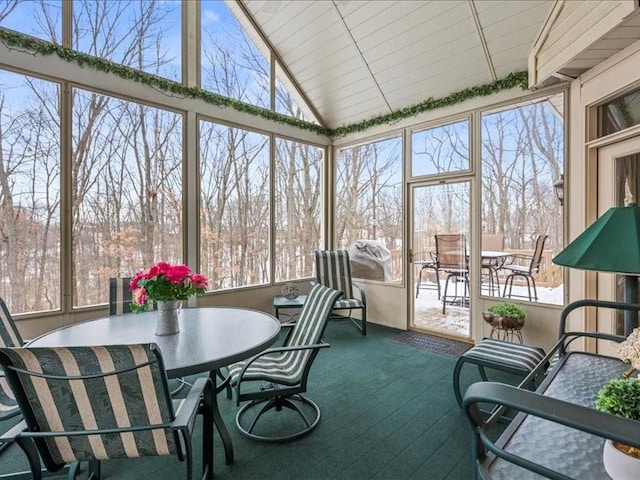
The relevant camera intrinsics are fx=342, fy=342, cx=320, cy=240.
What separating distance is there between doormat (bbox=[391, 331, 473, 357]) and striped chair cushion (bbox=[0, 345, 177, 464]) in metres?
3.14

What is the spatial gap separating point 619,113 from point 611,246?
2041 millimetres

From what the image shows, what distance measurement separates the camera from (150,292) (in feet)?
6.73

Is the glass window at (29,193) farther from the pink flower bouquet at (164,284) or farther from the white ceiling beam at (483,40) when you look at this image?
the white ceiling beam at (483,40)

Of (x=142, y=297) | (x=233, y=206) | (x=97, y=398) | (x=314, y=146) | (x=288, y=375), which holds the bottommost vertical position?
(x=288, y=375)

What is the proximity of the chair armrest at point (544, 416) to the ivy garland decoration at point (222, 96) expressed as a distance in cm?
371

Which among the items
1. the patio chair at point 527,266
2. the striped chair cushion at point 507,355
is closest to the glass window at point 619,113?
the patio chair at point 527,266

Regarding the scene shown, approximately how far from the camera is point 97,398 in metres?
1.34

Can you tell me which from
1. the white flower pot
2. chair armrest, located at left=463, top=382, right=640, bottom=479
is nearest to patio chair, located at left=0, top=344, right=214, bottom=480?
chair armrest, located at left=463, top=382, right=640, bottom=479

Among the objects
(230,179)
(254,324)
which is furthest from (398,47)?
(254,324)

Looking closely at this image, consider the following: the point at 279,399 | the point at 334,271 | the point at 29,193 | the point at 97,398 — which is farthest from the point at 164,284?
the point at 334,271

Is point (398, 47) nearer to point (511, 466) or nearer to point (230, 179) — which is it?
point (230, 179)

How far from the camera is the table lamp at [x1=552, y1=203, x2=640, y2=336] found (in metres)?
1.40

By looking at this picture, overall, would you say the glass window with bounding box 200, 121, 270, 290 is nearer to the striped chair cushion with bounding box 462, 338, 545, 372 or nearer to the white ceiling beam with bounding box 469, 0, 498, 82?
the white ceiling beam with bounding box 469, 0, 498, 82

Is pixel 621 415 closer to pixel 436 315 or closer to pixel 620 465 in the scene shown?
pixel 620 465
